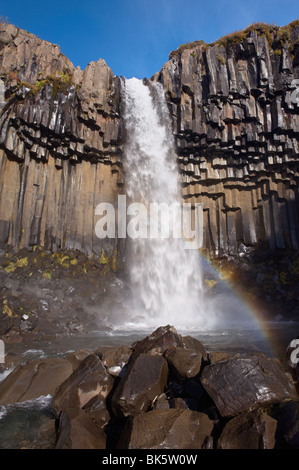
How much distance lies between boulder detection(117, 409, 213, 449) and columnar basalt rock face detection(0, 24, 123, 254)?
48.3 feet

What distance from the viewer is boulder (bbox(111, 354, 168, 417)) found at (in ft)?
14.9

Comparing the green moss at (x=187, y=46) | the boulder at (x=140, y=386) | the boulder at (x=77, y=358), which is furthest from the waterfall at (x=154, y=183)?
the boulder at (x=140, y=386)

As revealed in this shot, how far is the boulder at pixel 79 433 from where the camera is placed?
12.6ft

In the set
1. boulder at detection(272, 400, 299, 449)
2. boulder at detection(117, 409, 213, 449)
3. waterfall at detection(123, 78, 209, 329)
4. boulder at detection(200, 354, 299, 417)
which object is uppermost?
waterfall at detection(123, 78, 209, 329)

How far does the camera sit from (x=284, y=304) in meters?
15.8

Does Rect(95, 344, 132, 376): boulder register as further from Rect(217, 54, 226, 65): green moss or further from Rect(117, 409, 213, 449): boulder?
Rect(217, 54, 226, 65): green moss

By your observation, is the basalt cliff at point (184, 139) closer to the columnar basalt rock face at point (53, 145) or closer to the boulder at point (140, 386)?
the columnar basalt rock face at point (53, 145)

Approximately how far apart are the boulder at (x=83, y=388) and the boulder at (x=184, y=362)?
3.94 ft

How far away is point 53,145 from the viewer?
18484 millimetres

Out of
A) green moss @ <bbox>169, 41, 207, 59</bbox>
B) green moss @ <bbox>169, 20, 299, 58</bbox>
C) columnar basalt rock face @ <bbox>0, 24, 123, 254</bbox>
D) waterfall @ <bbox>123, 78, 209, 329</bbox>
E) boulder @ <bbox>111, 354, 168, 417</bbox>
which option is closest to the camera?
boulder @ <bbox>111, 354, 168, 417</bbox>

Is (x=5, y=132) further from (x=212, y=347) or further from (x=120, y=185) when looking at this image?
(x=212, y=347)

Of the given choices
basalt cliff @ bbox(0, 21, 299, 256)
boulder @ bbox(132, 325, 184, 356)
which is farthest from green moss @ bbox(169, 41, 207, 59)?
boulder @ bbox(132, 325, 184, 356)
